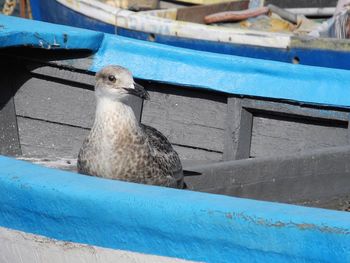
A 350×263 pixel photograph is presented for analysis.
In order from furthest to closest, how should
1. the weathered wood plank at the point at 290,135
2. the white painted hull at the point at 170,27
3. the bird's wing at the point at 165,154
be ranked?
the white painted hull at the point at 170,27 < the weathered wood plank at the point at 290,135 < the bird's wing at the point at 165,154

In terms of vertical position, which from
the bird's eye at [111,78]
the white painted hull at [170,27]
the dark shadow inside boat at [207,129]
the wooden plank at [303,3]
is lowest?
the dark shadow inside boat at [207,129]

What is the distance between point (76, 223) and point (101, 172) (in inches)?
24.5

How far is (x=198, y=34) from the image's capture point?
704 centimetres

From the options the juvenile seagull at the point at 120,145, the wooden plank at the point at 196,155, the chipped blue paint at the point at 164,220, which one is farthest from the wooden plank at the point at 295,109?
the chipped blue paint at the point at 164,220

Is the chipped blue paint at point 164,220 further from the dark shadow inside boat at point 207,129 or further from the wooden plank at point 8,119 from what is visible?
the wooden plank at point 8,119

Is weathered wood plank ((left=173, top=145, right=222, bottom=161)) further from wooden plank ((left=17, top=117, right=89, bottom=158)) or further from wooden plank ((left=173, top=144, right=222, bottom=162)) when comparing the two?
wooden plank ((left=17, top=117, right=89, bottom=158))

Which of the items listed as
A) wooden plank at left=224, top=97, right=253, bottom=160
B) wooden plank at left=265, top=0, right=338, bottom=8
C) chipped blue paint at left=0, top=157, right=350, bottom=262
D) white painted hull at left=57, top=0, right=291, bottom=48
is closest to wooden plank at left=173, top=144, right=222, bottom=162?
wooden plank at left=224, top=97, right=253, bottom=160

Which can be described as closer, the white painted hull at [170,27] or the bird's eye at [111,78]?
the bird's eye at [111,78]

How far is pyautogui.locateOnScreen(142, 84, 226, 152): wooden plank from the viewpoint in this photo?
4.84m

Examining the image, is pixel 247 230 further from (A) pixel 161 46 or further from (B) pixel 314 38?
(B) pixel 314 38

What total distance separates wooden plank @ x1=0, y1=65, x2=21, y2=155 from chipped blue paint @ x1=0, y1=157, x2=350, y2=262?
1466 mm

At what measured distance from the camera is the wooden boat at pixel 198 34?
21.5 ft

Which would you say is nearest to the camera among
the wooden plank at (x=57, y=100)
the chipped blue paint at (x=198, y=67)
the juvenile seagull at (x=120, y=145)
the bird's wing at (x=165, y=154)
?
the juvenile seagull at (x=120, y=145)

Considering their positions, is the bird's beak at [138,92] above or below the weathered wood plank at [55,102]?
above
